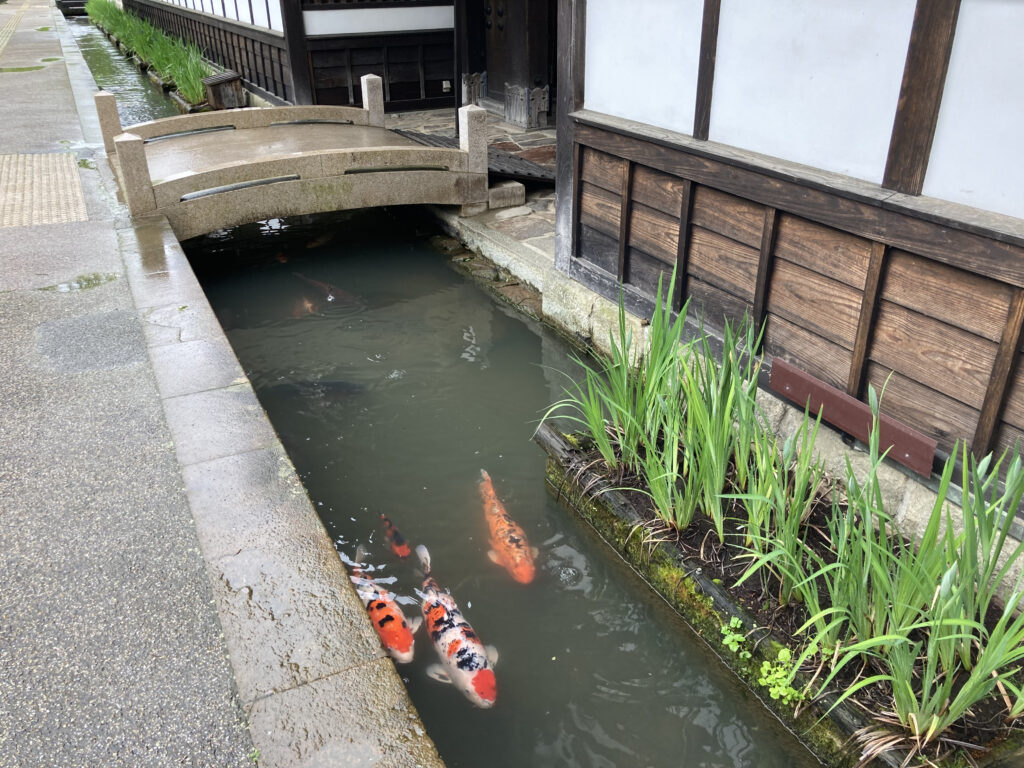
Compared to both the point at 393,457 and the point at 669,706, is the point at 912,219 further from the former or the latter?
the point at 393,457

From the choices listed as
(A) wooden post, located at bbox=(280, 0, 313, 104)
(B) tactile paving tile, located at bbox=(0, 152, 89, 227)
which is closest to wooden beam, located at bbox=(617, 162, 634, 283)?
(B) tactile paving tile, located at bbox=(0, 152, 89, 227)

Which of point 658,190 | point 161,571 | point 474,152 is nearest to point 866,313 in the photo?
A: point 658,190

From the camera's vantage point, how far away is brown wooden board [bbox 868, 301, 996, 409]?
339cm

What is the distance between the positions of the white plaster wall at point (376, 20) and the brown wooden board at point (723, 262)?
8.94 meters

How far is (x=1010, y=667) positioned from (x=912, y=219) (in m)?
1.87

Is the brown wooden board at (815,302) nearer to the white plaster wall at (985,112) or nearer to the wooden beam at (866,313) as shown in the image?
the wooden beam at (866,313)

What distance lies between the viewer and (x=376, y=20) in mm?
12727

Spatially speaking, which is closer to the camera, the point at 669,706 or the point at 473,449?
the point at 669,706

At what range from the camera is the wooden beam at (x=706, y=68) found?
175 inches

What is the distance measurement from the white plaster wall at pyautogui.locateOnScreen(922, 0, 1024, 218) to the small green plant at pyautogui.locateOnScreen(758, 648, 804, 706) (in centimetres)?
200

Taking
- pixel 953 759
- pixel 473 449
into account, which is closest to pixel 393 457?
pixel 473 449

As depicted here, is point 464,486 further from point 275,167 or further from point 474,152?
point 474,152

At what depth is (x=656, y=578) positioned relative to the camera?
3889 millimetres

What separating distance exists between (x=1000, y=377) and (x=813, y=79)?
1713 millimetres
